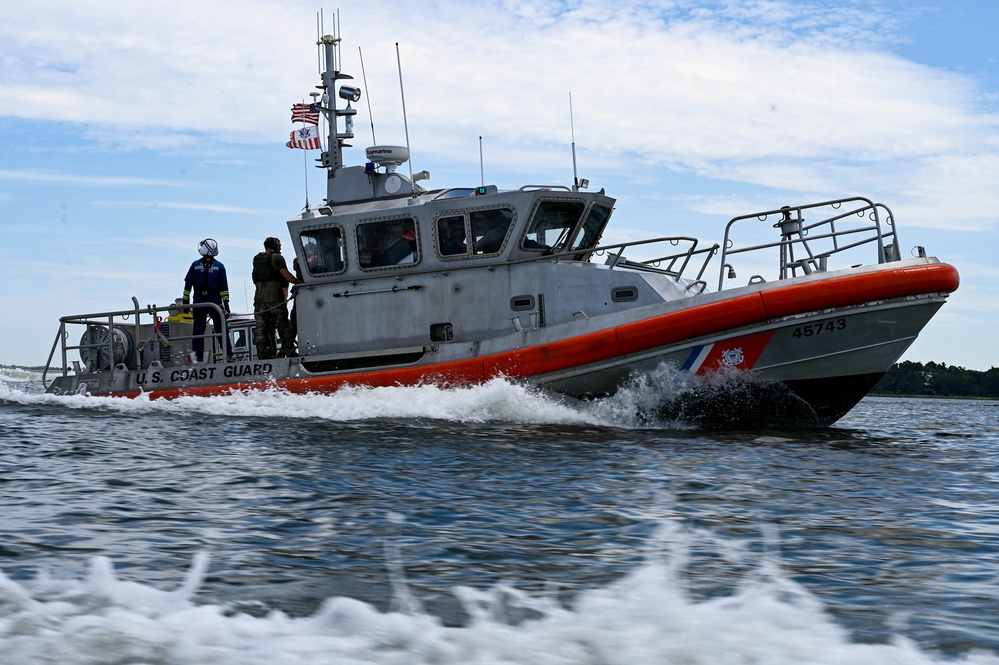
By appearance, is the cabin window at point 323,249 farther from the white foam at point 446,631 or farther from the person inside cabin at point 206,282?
the white foam at point 446,631

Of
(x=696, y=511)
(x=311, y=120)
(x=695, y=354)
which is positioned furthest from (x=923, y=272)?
(x=311, y=120)

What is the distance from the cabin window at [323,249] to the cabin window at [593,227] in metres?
2.74

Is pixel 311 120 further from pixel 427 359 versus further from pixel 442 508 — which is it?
pixel 442 508

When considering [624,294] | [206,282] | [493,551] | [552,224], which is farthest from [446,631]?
[206,282]

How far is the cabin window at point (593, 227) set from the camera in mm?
10492

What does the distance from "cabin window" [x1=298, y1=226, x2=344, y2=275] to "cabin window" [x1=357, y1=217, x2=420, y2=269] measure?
30 cm

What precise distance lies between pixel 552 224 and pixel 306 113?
4.02 m

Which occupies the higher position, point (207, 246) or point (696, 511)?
point (207, 246)

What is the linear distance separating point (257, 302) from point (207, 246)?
1226 millimetres

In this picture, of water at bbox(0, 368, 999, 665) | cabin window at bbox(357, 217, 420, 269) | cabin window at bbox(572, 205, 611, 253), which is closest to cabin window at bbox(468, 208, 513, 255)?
cabin window at bbox(357, 217, 420, 269)

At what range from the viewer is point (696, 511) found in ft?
16.1

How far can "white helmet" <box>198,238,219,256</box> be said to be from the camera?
1184cm

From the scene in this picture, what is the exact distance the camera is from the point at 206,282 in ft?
38.8

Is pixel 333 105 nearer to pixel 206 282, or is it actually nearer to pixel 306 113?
pixel 306 113
